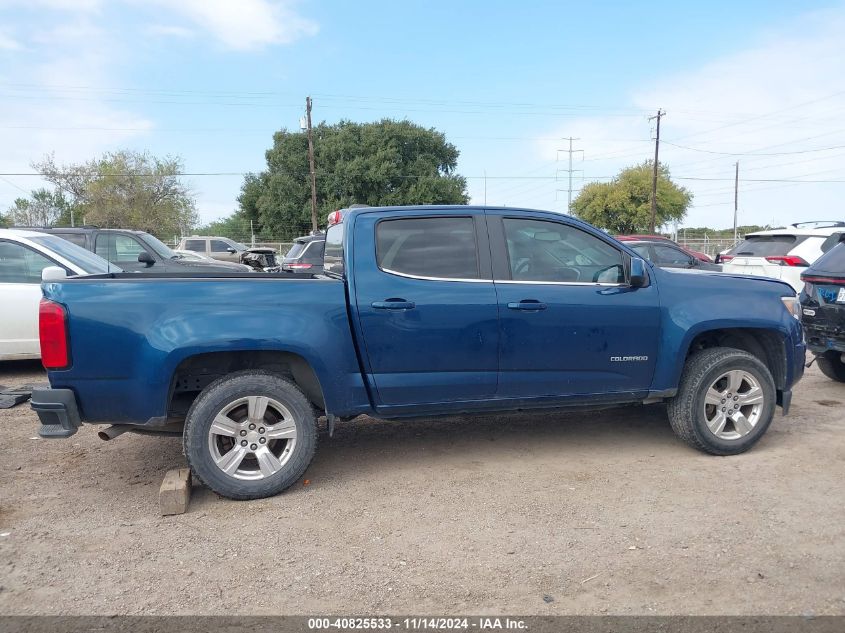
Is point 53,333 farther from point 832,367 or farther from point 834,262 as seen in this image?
point 832,367

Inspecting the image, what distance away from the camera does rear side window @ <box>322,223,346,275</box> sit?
483 cm

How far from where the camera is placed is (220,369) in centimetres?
452

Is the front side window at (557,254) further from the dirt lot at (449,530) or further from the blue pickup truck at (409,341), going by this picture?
the dirt lot at (449,530)

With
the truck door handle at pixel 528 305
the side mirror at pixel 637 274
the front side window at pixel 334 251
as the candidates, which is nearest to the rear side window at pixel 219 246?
the front side window at pixel 334 251

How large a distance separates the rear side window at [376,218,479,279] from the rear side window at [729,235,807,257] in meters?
8.47

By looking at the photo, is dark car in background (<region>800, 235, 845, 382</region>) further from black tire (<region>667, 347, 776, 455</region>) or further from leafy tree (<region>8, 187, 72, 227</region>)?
leafy tree (<region>8, 187, 72, 227</region>)

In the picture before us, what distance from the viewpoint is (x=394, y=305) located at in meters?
4.49

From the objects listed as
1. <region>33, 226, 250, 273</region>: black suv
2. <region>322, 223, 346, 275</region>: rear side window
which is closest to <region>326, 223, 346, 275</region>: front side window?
<region>322, 223, 346, 275</region>: rear side window

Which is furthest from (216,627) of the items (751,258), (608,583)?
(751,258)

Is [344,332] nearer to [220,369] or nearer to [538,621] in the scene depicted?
[220,369]

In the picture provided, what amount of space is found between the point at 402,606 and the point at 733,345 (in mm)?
3608

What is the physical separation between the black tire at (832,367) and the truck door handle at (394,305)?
17.2 ft

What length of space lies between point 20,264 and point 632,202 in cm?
5067

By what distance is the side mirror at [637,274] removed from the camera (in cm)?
480
